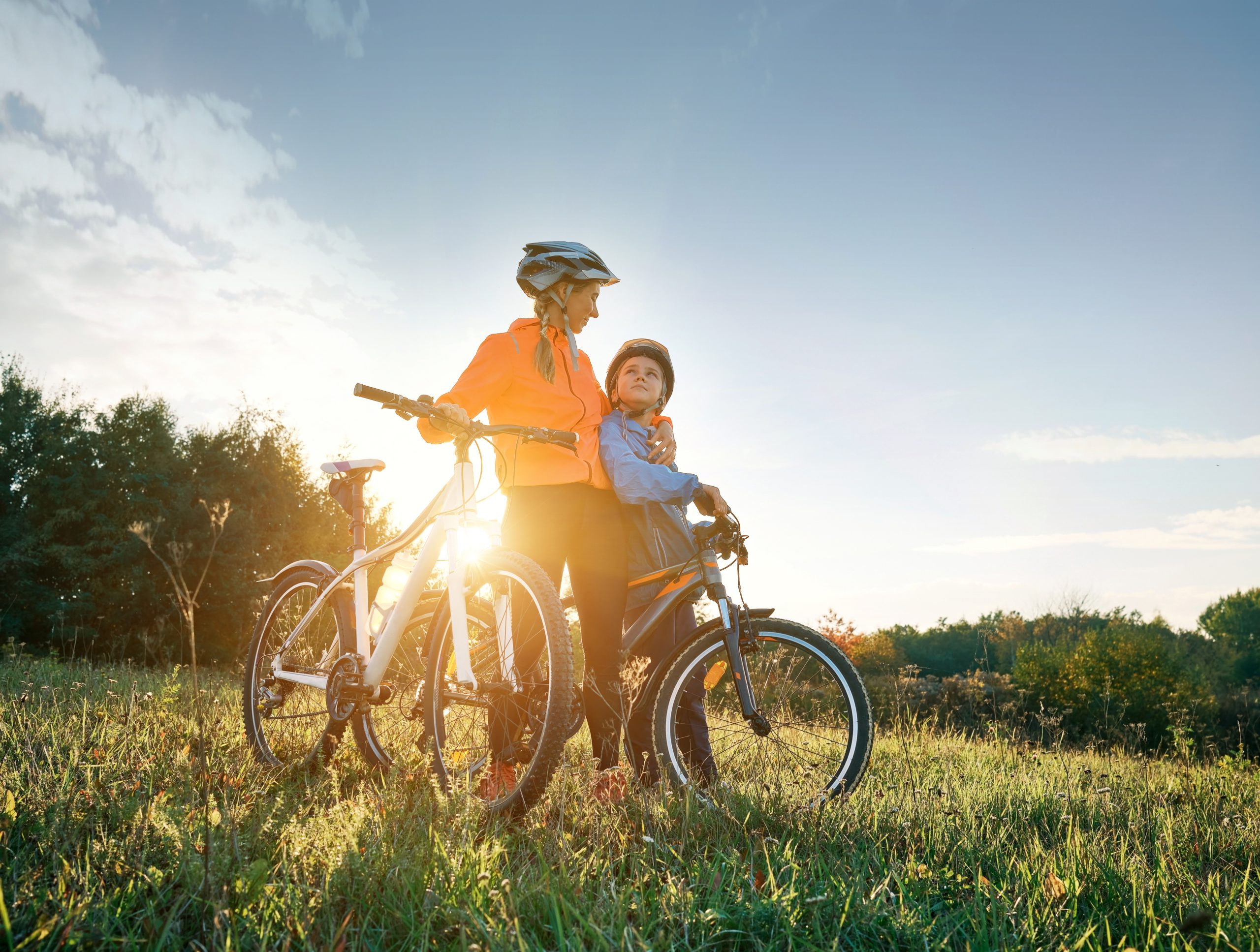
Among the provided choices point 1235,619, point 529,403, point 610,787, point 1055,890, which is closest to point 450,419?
point 529,403

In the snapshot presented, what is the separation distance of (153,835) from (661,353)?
9.52 feet

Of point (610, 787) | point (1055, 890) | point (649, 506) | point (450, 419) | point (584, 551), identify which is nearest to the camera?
point (1055, 890)

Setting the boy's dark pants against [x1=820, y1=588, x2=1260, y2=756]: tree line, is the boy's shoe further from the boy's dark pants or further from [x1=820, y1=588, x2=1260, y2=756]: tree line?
[x1=820, y1=588, x2=1260, y2=756]: tree line

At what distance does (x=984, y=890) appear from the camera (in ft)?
6.31

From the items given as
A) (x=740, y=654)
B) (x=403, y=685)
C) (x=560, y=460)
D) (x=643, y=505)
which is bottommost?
(x=403, y=685)

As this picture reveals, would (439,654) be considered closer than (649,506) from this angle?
Yes

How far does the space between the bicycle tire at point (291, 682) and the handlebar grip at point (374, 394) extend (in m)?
1.47

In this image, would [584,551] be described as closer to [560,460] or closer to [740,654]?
[560,460]

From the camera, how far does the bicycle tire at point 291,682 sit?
375 cm

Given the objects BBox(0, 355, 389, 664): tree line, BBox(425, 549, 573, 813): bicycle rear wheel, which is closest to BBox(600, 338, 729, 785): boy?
BBox(425, 549, 573, 813): bicycle rear wheel

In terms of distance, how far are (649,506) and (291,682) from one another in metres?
2.19

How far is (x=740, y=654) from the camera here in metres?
2.93

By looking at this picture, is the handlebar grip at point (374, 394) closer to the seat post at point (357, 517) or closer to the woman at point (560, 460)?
the woman at point (560, 460)

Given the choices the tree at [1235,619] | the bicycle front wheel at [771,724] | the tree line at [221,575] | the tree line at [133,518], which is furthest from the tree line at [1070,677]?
the tree at [1235,619]
